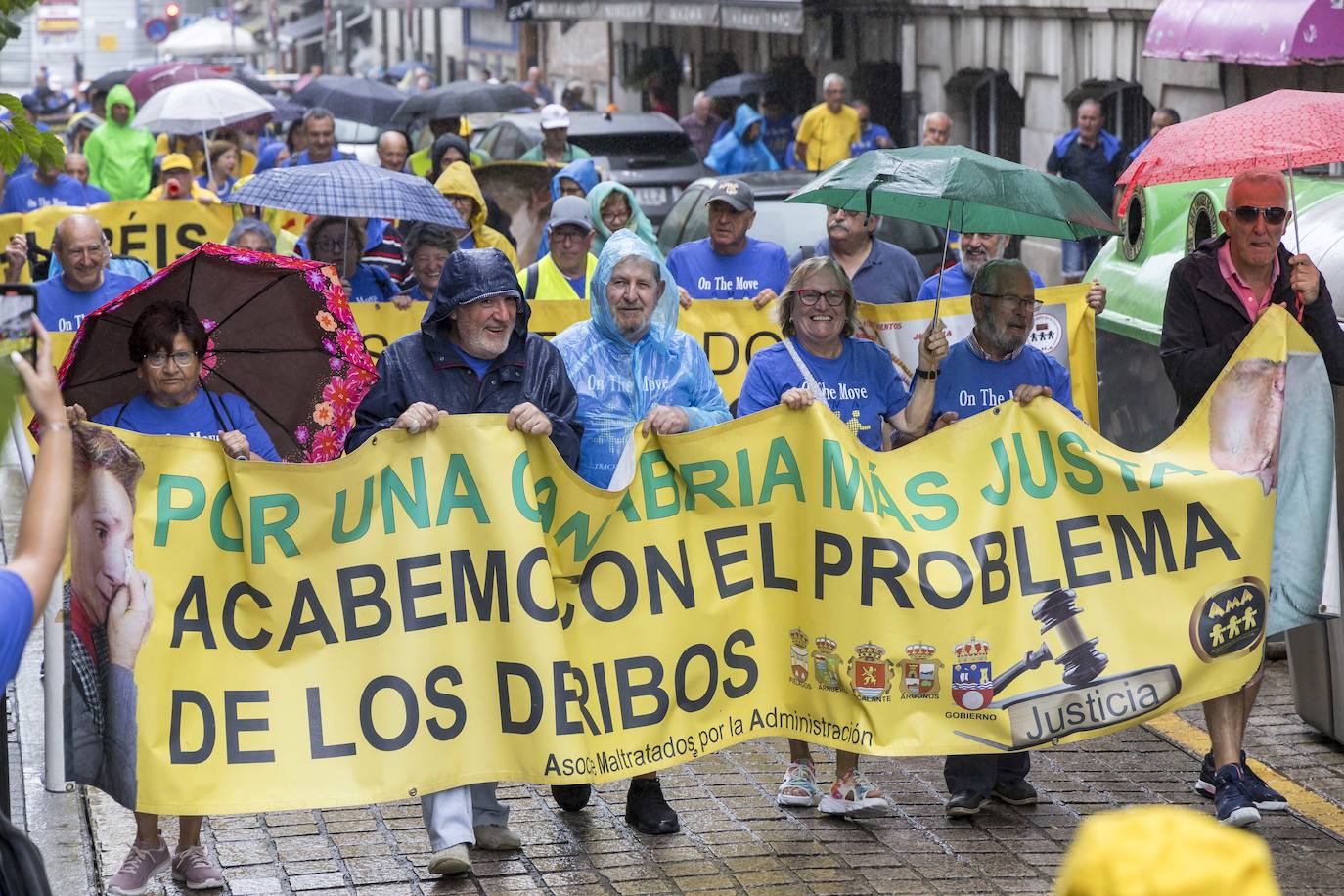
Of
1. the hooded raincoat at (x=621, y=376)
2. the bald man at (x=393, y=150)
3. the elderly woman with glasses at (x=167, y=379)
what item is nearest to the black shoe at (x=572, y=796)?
the hooded raincoat at (x=621, y=376)

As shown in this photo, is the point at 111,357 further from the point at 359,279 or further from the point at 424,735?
the point at 359,279

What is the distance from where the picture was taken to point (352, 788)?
5.69 metres

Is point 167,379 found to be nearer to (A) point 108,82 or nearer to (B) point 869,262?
(B) point 869,262

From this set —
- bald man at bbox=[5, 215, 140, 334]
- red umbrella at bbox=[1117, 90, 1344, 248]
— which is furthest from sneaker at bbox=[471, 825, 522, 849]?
bald man at bbox=[5, 215, 140, 334]

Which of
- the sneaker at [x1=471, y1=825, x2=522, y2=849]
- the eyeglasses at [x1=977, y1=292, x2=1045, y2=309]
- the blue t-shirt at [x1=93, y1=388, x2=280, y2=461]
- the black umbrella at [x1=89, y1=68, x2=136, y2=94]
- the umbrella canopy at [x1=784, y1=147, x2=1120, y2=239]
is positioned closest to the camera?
the blue t-shirt at [x1=93, y1=388, x2=280, y2=461]

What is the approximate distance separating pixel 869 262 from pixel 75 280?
3.65 m

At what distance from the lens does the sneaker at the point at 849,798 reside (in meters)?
6.46

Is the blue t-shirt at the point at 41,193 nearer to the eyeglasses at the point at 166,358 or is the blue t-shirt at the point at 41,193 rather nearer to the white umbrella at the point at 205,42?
the eyeglasses at the point at 166,358

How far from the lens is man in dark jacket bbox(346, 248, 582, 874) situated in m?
6.05

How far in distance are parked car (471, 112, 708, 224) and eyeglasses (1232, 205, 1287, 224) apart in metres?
13.1

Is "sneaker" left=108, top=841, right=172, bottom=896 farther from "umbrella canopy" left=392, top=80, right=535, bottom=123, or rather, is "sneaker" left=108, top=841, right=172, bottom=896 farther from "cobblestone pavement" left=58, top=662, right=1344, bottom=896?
"umbrella canopy" left=392, top=80, right=535, bottom=123

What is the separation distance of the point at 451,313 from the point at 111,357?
1052 millimetres

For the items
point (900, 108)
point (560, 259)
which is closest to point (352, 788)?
point (560, 259)

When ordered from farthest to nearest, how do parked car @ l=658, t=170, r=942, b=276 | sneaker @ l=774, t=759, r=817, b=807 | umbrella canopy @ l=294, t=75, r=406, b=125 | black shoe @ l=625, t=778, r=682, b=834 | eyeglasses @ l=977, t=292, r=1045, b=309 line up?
umbrella canopy @ l=294, t=75, r=406, b=125 → parked car @ l=658, t=170, r=942, b=276 → eyeglasses @ l=977, t=292, r=1045, b=309 → sneaker @ l=774, t=759, r=817, b=807 → black shoe @ l=625, t=778, r=682, b=834
